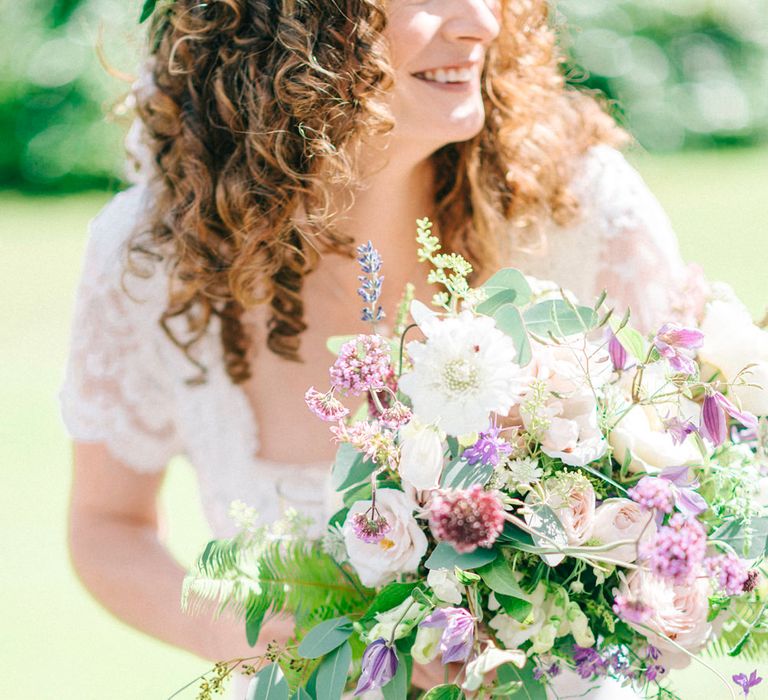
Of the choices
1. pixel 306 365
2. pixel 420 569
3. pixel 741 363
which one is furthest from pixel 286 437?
pixel 741 363

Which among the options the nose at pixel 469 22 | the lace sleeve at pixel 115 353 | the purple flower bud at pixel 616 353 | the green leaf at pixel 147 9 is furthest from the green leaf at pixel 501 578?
the green leaf at pixel 147 9

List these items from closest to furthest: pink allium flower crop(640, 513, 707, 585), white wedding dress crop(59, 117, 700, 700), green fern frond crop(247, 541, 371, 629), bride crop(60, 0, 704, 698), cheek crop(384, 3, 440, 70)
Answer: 1. pink allium flower crop(640, 513, 707, 585)
2. green fern frond crop(247, 541, 371, 629)
3. cheek crop(384, 3, 440, 70)
4. bride crop(60, 0, 704, 698)
5. white wedding dress crop(59, 117, 700, 700)

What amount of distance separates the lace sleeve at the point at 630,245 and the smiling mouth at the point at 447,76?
393mm

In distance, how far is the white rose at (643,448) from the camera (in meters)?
1.06

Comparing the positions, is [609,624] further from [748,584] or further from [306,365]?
[306,365]

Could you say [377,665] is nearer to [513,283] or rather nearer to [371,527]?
[371,527]

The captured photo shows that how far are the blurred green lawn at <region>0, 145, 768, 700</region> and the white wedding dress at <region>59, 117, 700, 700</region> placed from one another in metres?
0.26

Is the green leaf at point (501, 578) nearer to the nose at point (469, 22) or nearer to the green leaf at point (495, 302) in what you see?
the green leaf at point (495, 302)

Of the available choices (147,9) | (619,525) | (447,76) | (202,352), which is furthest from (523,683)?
(147,9)

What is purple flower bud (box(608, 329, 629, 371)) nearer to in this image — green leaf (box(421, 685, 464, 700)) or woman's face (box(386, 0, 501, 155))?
green leaf (box(421, 685, 464, 700))

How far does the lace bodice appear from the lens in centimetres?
178

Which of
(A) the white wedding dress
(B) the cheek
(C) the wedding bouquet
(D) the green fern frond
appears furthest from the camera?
A: (A) the white wedding dress

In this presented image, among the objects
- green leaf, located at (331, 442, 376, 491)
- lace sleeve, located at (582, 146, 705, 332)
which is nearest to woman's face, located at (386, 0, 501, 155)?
lace sleeve, located at (582, 146, 705, 332)

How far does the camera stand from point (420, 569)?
3.63 ft
